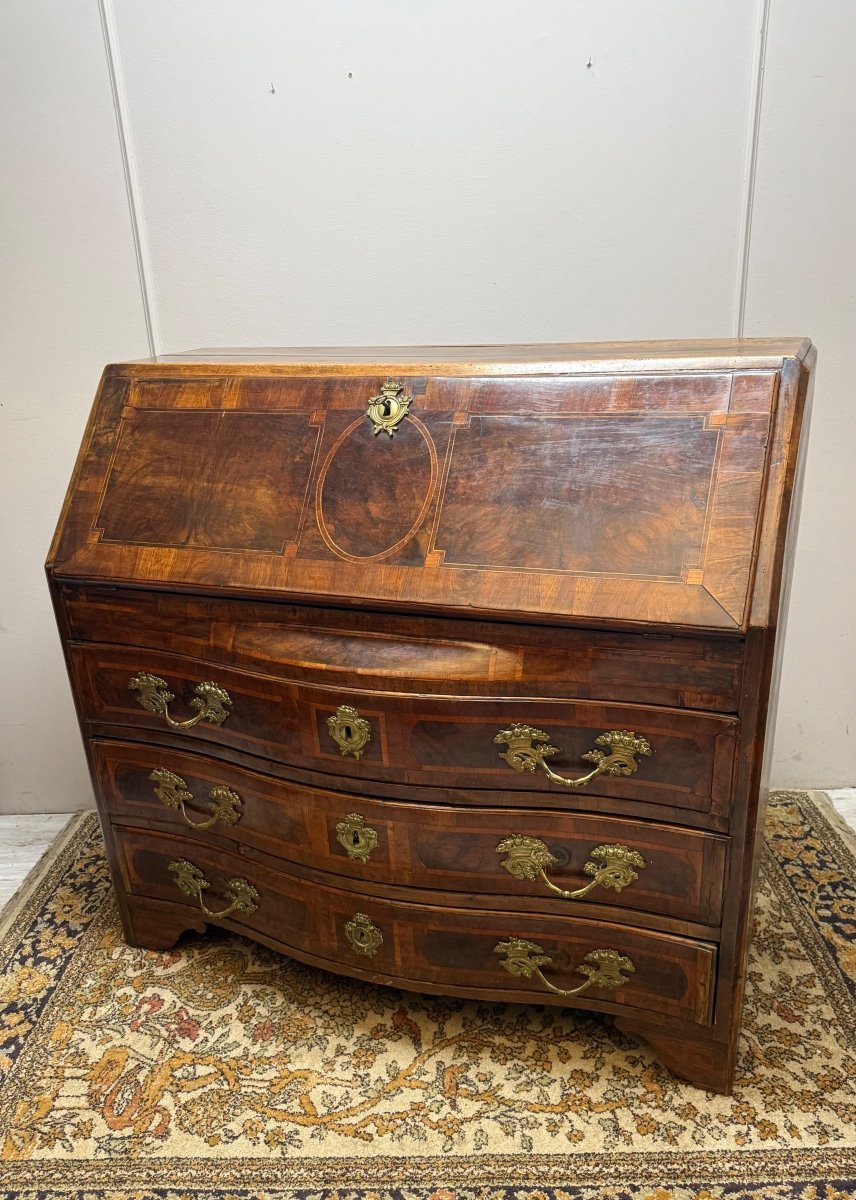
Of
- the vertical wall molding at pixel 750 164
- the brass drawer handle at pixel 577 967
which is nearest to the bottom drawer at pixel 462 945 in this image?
the brass drawer handle at pixel 577 967

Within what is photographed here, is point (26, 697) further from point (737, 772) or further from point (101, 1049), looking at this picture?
point (737, 772)

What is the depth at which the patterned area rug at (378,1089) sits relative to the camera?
5.38ft

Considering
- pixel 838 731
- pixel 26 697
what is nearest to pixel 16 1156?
pixel 26 697

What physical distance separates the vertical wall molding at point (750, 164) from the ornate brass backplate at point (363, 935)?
Result: 1734 mm

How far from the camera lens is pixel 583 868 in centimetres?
170

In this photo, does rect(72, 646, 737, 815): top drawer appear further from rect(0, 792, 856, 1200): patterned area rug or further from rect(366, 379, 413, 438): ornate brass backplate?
rect(0, 792, 856, 1200): patterned area rug

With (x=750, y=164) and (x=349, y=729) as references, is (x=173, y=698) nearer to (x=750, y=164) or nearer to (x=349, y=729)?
(x=349, y=729)

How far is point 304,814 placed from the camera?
1.82m

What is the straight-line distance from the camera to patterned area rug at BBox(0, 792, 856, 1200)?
164cm

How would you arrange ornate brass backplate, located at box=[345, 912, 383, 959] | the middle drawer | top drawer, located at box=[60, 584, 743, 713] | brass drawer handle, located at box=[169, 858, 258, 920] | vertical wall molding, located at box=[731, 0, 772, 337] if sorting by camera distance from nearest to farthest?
top drawer, located at box=[60, 584, 743, 713] → the middle drawer → ornate brass backplate, located at box=[345, 912, 383, 959] → brass drawer handle, located at box=[169, 858, 258, 920] → vertical wall molding, located at box=[731, 0, 772, 337]


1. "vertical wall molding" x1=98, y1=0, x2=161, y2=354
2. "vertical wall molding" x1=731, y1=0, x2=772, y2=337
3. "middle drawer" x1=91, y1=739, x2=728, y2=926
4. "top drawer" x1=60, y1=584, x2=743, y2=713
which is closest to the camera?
"top drawer" x1=60, y1=584, x2=743, y2=713

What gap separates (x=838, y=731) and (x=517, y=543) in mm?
1696

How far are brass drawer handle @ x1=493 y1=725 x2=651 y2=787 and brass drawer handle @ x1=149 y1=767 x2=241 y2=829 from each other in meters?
0.64

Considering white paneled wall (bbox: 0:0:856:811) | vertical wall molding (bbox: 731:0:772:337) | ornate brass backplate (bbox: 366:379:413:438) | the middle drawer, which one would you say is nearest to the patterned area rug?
the middle drawer
